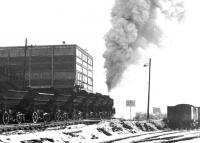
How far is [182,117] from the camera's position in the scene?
39562 millimetres

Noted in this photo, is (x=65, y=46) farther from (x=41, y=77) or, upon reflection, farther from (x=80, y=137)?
(x=80, y=137)

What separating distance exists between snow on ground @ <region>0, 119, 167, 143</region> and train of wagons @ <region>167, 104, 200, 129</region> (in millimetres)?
7172

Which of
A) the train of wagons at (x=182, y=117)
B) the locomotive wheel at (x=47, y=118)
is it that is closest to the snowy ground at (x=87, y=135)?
the locomotive wheel at (x=47, y=118)

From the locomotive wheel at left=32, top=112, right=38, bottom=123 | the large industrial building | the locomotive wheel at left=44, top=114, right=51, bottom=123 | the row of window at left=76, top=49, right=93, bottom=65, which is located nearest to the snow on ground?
the locomotive wheel at left=32, top=112, right=38, bottom=123

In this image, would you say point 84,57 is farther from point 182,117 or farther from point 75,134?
point 75,134

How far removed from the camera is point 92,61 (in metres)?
100

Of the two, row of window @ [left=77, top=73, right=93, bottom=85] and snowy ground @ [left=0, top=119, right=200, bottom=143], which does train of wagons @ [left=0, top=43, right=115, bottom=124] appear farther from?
snowy ground @ [left=0, top=119, right=200, bottom=143]

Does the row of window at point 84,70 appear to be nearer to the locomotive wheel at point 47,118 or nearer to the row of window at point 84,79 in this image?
the row of window at point 84,79

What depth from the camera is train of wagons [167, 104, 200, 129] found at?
3925cm

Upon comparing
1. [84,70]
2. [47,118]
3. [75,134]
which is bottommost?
[75,134]

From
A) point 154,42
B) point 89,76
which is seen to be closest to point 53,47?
point 89,76

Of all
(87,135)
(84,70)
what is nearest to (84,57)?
(84,70)

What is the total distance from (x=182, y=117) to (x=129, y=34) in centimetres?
1029

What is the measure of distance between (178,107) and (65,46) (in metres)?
46.6
